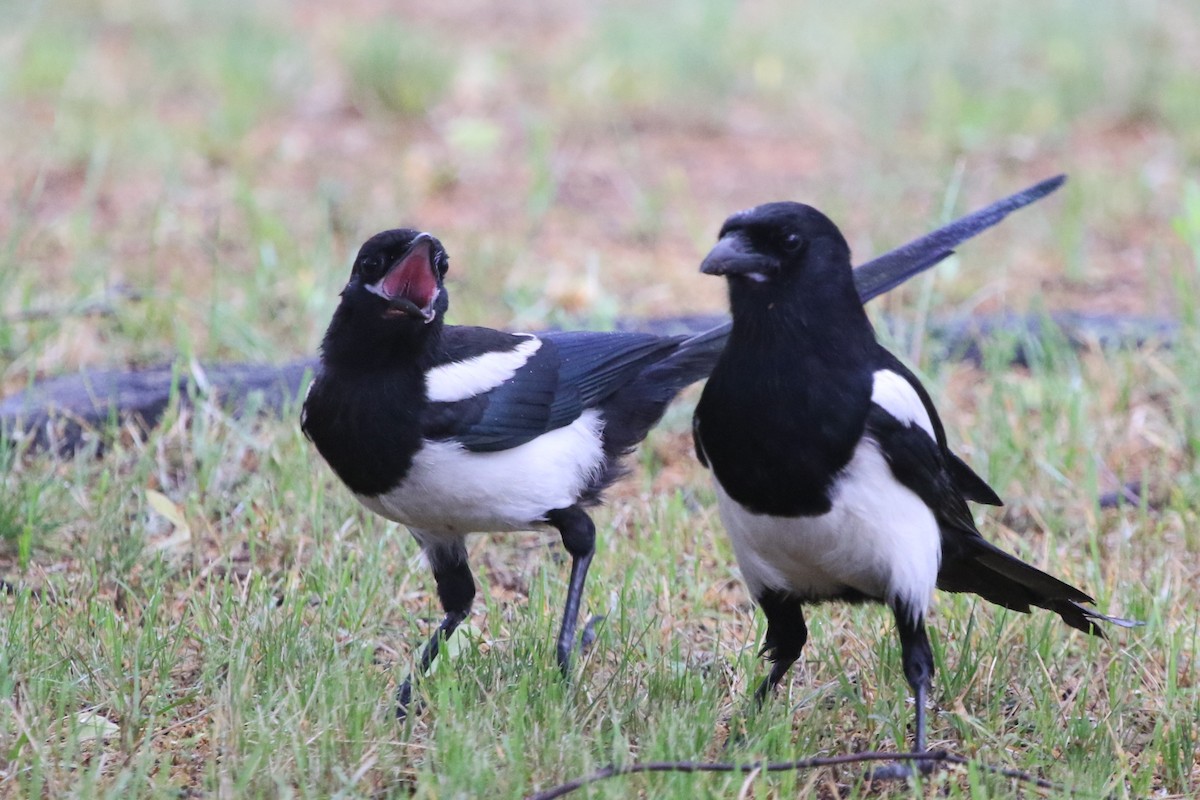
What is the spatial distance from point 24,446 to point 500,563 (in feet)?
4.21

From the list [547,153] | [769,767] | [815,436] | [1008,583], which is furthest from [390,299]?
[547,153]

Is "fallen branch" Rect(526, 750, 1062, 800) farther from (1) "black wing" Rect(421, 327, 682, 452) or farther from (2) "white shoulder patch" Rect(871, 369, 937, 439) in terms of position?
(1) "black wing" Rect(421, 327, 682, 452)

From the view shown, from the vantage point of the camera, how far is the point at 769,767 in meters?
2.54

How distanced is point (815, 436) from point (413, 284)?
0.86 m

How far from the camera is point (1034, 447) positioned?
4.37 m

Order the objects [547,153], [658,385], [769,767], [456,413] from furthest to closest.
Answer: [547,153], [658,385], [456,413], [769,767]

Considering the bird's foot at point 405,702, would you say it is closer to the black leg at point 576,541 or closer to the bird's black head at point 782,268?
the black leg at point 576,541

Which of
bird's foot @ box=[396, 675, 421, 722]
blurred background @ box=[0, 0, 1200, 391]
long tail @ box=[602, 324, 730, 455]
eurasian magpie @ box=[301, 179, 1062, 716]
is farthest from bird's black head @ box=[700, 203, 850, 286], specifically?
blurred background @ box=[0, 0, 1200, 391]

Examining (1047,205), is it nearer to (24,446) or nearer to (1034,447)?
(1034,447)

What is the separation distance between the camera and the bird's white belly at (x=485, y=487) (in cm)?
297

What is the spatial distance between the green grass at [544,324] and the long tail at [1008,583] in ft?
0.35

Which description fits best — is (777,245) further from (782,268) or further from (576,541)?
(576,541)

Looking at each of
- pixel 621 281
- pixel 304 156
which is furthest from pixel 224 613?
pixel 304 156

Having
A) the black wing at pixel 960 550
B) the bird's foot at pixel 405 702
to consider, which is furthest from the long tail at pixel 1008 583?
the bird's foot at pixel 405 702
